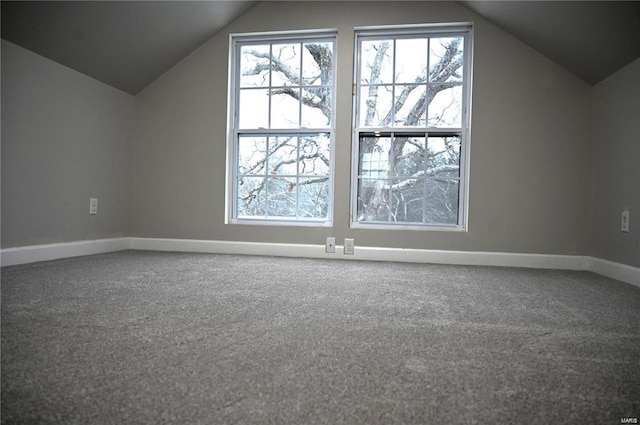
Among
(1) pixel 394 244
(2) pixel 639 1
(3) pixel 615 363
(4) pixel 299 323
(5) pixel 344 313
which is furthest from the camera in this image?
(1) pixel 394 244

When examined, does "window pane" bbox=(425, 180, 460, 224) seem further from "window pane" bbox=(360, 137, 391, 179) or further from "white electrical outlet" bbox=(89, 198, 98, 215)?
"white electrical outlet" bbox=(89, 198, 98, 215)

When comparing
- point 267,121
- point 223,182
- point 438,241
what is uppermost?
point 267,121

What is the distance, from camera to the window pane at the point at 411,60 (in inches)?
124

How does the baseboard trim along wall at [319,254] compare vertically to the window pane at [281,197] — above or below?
below

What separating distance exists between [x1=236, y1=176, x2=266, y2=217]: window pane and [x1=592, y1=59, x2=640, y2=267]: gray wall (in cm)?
267

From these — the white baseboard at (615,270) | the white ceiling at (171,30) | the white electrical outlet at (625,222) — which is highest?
the white ceiling at (171,30)

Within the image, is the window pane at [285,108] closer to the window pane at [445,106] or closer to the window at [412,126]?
the window at [412,126]

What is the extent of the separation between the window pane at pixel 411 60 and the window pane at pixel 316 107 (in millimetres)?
631

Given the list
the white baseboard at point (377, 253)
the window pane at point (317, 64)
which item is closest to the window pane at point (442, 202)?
the white baseboard at point (377, 253)

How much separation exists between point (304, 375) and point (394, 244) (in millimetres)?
2282

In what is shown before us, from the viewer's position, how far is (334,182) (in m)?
3.20

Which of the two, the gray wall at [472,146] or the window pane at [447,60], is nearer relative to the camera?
the gray wall at [472,146]

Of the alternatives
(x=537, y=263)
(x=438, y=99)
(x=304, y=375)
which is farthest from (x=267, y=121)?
(x=304, y=375)

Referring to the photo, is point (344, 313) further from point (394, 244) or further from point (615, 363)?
point (394, 244)
